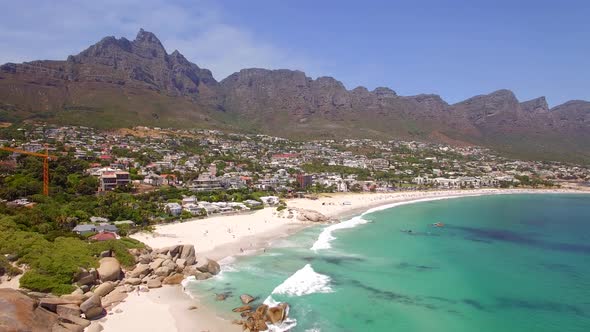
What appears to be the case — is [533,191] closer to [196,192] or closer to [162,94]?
[196,192]

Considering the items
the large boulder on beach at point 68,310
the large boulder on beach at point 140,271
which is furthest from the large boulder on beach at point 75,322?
the large boulder on beach at point 140,271

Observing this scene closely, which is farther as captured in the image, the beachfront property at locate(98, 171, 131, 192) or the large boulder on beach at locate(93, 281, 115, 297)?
the beachfront property at locate(98, 171, 131, 192)

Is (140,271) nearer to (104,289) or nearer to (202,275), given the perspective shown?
(104,289)

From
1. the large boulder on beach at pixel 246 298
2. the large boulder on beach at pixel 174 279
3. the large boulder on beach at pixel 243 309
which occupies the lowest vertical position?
the large boulder on beach at pixel 243 309

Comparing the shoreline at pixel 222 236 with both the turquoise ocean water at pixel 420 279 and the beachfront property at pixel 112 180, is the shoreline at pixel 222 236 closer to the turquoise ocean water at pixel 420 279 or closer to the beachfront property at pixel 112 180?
the turquoise ocean water at pixel 420 279

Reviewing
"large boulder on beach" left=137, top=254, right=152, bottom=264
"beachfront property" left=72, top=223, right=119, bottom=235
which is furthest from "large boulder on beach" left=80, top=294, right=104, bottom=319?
"beachfront property" left=72, top=223, right=119, bottom=235

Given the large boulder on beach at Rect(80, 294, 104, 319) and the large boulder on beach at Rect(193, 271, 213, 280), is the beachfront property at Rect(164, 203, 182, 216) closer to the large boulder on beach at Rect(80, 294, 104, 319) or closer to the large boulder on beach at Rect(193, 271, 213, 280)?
the large boulder on beach at Rect(193, 271, 213, 280)
